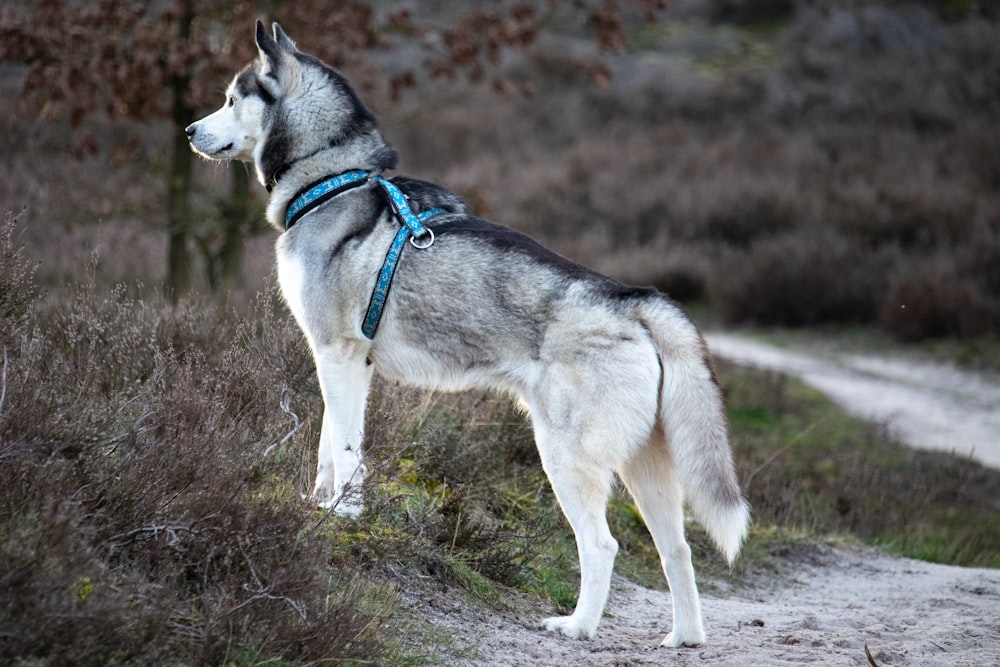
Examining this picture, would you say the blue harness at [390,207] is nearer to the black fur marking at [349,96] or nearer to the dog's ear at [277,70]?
the black fur marking at [349,96]

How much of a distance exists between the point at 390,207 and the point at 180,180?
6754mm

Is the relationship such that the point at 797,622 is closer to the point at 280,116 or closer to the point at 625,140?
the point at 280,116

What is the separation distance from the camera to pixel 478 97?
96.6ft

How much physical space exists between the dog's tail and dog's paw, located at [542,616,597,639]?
2.12ft

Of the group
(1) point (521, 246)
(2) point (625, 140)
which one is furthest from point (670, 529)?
(2) point (625, 140)

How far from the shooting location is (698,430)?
3.98 meters

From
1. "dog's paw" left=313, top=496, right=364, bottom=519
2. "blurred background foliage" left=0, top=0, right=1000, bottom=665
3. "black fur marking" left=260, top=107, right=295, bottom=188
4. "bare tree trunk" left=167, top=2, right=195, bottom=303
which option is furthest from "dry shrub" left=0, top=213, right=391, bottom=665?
"bare tree trunk" left=167, top=2, right=195, bottom=303

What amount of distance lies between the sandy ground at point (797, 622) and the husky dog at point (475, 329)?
202 mm

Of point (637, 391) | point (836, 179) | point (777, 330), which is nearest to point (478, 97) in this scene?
point (836, 179)

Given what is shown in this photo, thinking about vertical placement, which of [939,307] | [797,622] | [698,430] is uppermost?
[698,430]

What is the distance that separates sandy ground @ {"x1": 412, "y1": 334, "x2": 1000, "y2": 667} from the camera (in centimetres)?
411

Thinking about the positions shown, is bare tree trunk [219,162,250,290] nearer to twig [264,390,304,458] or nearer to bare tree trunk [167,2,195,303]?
bare tree trunk [167,2,195,303]

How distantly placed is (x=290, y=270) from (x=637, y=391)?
5.55ft

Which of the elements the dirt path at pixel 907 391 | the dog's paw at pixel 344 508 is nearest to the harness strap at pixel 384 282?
the dog's paw at pixel 344 508
